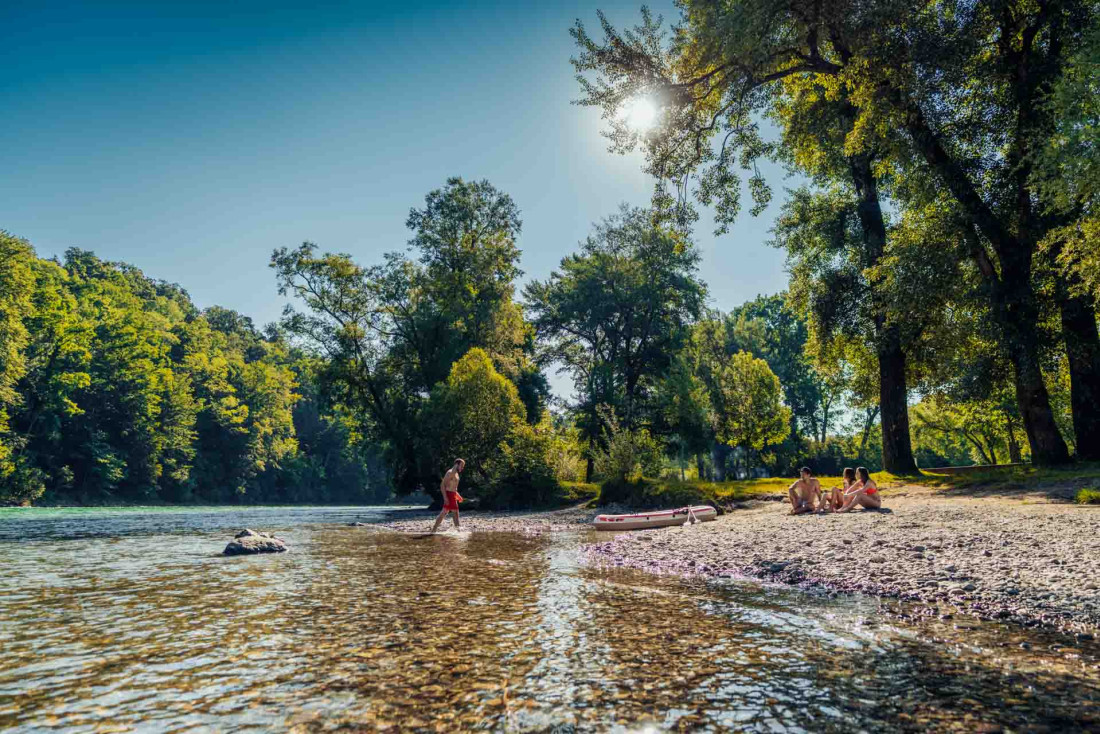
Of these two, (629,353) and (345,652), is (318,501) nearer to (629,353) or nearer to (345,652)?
(629,353)

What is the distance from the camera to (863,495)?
1584cm

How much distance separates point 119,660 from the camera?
17.2 ft

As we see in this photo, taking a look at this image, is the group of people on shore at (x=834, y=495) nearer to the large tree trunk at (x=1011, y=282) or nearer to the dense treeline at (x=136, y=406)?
the large tree trunk at (x=1011, y=282)

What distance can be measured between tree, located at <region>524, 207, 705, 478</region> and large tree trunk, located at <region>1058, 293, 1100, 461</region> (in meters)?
28.3

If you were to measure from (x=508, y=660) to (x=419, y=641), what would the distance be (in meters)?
1.17

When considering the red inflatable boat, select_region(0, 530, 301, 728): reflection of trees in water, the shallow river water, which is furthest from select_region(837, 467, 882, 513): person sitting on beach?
select_region(0, 530, 301, 728): reflection of trees in water

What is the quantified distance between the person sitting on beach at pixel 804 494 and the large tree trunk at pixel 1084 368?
9.26 meters

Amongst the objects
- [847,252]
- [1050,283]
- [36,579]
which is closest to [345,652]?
[36,579]

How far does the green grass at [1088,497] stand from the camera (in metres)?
13.2

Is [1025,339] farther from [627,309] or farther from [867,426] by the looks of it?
[867,426]

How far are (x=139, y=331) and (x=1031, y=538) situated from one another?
2987 inches

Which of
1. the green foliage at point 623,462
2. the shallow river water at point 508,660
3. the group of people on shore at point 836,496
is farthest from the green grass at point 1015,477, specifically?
the shallow river water at point 508,660

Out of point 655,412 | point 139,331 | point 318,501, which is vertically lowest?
point 318,501

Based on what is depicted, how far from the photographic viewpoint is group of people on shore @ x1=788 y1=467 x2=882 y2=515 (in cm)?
1576
